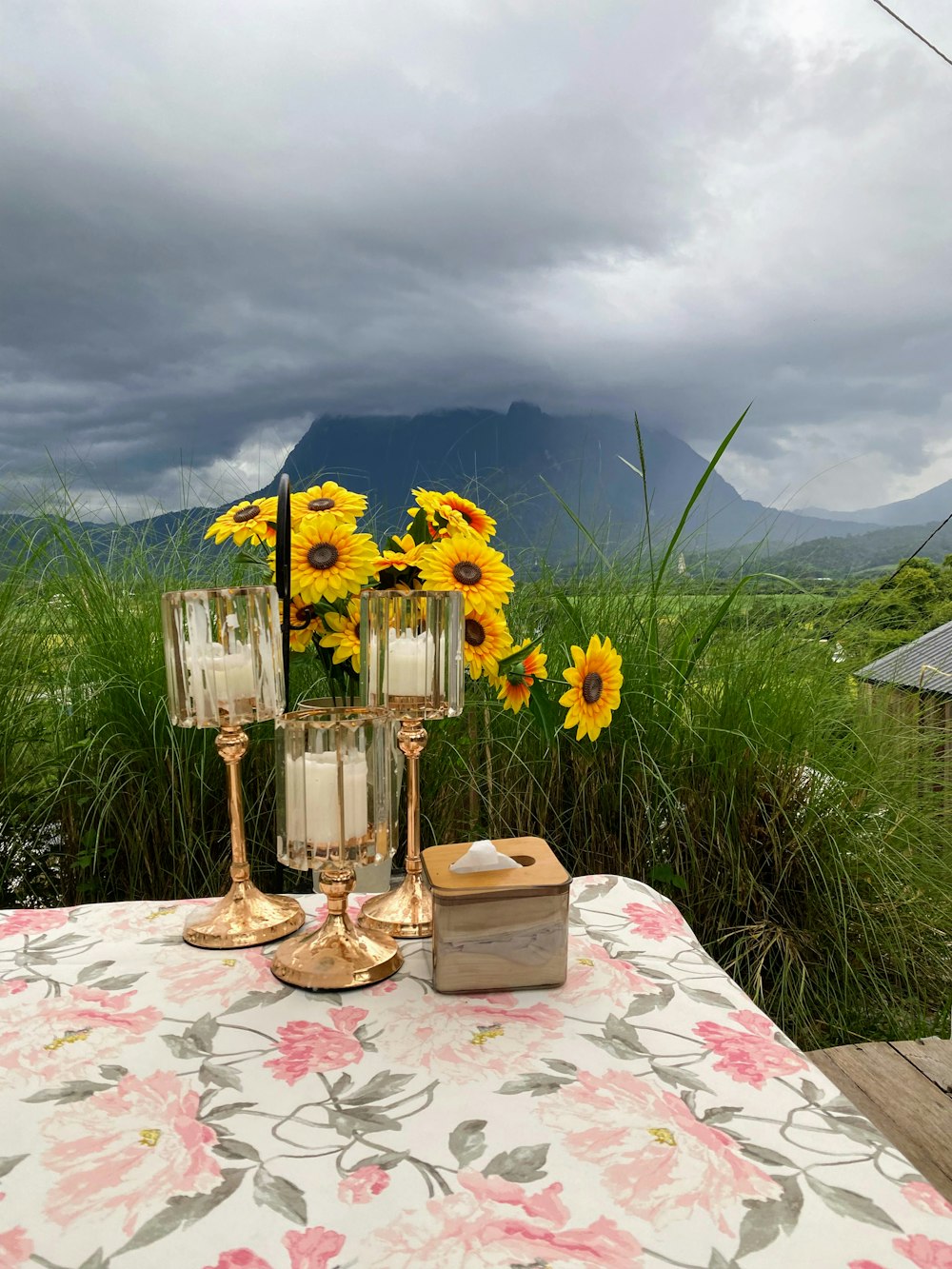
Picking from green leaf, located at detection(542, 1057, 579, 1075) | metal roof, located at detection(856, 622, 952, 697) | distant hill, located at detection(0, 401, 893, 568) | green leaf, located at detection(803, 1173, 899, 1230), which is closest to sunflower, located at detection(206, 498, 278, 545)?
green leaf, located at detection(542, 1057, 579, 1075)

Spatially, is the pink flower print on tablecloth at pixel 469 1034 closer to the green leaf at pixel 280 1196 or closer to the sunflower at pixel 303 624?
the green leaf at pixel 280 1196

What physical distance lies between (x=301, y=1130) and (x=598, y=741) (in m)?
1.28

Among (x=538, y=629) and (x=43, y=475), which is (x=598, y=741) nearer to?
(x=538, y=629)

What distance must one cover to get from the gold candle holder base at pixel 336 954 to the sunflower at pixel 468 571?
350 millimetres

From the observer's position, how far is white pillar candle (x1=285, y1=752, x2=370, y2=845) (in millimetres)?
701

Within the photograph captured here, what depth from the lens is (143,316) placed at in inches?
1395

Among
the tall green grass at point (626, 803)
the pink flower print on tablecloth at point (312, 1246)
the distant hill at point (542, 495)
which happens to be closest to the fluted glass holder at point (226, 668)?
the pink flower print on tablecloth at point (312, 1246)

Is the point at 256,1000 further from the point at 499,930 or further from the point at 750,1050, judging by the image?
the point at 750,1050

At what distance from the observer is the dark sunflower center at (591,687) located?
1.14 metres

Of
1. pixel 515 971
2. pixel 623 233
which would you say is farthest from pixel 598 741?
pixel 623 233

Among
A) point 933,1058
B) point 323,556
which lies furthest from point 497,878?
point 933,1058

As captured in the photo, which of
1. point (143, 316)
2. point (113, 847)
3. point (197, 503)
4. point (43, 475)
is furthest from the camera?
point (143, 316)

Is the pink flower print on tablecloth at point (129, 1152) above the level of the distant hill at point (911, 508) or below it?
below

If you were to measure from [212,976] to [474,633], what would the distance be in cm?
48
